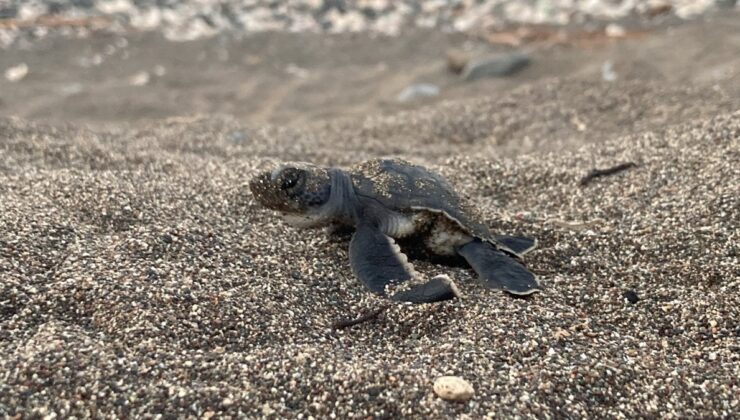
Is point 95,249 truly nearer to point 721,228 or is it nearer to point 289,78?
point 721,228

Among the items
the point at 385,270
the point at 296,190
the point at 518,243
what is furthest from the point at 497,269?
the point at 296,190

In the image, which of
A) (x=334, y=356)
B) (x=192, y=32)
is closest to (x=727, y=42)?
(x=334, y=356)

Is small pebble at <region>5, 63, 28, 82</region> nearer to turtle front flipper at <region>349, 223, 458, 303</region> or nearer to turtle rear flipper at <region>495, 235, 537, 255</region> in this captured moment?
turtle front flipper at <region>349, 223, 458, 303</region>

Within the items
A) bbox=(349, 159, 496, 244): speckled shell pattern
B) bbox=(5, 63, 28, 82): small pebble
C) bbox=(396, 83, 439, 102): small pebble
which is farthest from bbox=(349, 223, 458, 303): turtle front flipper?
bbox=(5, 63, 28, 82): small pebble

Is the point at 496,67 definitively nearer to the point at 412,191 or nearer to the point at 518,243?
the point at 518,243

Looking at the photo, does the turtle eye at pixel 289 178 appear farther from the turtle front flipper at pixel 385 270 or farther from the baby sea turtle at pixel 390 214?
the turtle front flipper at pixel 385 270

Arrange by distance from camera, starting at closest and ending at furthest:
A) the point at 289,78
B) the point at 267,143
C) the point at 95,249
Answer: the point at 95,249, the point at 267,143, the point at 289,78
